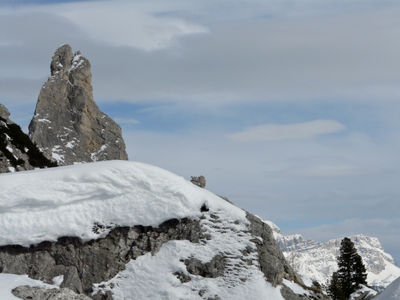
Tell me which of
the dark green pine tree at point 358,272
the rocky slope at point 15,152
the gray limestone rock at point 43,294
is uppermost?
the rocky slope at point 15,152

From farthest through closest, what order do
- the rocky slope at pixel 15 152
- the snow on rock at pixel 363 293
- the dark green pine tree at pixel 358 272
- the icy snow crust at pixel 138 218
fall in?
the dark green pine tree at pixel 358 272, the snow on rock at pixel 363 293, the rocky slope at pixel 15 152, the icy snow crust at pixel 138 218

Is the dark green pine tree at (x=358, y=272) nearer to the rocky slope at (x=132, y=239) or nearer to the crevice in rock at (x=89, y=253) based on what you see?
the rocky slope at (x=132, y=239)

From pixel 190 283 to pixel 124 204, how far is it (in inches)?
203

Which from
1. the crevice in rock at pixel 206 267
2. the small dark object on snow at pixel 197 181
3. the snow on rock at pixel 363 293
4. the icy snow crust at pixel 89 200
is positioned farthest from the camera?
the snow on rock at pixel 363 293

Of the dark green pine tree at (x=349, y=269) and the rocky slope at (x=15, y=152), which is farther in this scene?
the dark green pine tree at (x=349, y=269)

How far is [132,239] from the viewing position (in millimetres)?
29719

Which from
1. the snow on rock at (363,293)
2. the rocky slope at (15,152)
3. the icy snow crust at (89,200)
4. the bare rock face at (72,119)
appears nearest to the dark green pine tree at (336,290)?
the snow on rock at (363,293)

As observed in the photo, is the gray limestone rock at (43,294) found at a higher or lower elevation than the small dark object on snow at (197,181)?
lower

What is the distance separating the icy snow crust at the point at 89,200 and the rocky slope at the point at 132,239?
0.05 meters

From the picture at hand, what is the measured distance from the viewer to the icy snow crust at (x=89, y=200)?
2880 cm

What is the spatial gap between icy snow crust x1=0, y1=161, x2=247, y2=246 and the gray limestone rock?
3.21 meters

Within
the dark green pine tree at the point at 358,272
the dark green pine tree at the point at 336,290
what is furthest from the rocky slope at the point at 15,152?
the dark green pine tree at the point at 358,272

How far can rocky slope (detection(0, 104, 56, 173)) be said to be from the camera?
151 ft

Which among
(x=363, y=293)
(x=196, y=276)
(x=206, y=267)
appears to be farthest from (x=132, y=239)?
(x=363, y=293)
